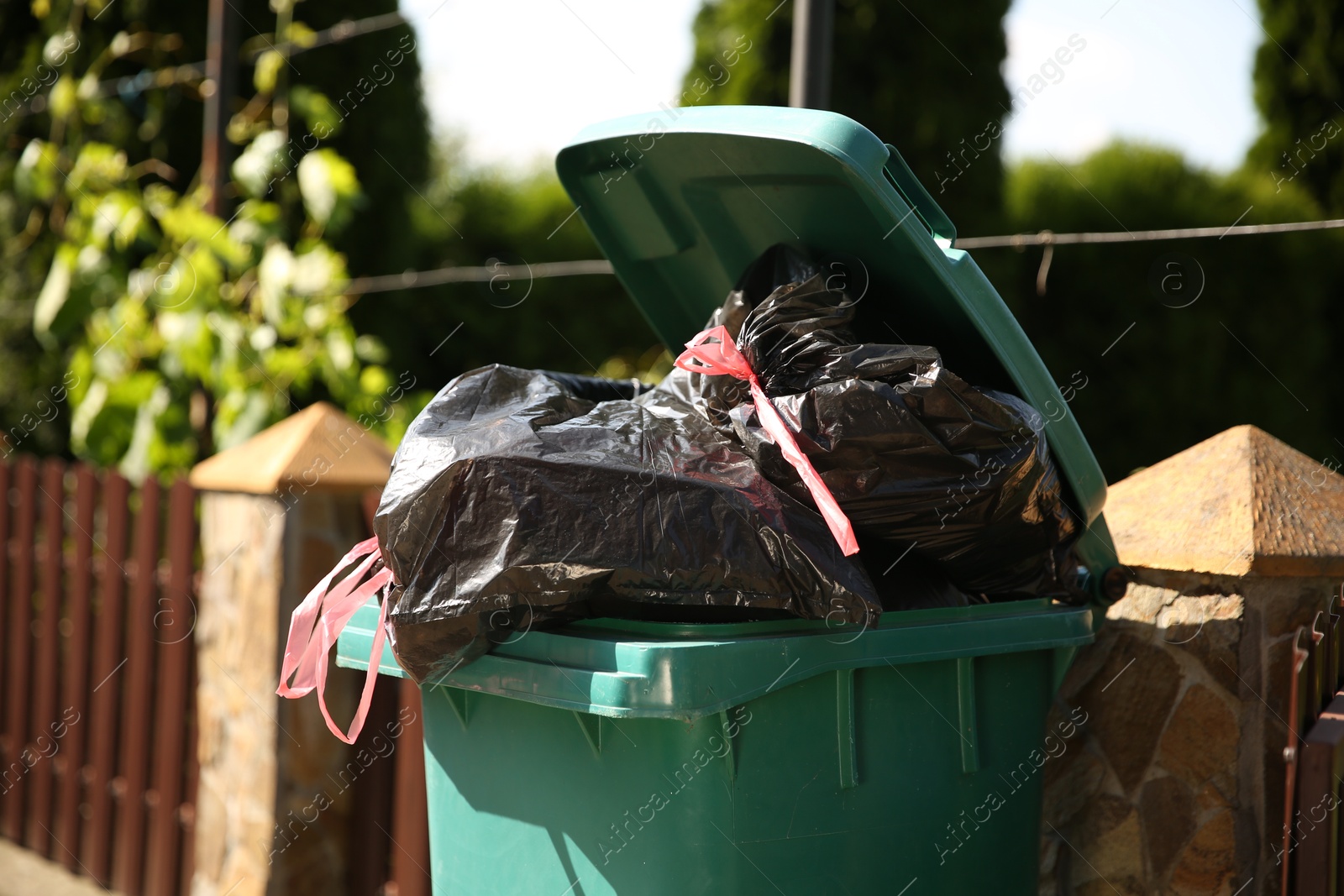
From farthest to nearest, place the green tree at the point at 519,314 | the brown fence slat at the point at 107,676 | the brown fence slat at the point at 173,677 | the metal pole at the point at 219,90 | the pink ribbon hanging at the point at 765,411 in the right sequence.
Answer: the green tree at the point at 519,314 → the metal pole at the point at 219,90 → the brown fence slat at the point at 107,676 → the brown fence slat at the point at 173,677 → the pink ribbon hanging at the point at 765,411

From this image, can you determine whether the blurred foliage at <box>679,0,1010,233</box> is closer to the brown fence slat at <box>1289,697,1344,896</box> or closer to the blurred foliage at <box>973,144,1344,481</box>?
the blurred foliage at <box>973,144,1344,481</box>

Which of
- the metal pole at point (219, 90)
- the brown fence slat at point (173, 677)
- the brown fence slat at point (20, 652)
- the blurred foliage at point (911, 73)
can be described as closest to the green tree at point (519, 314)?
the blurred foliage at point (911, 73)

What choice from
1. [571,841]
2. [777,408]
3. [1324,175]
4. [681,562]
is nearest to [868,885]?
[571,841]

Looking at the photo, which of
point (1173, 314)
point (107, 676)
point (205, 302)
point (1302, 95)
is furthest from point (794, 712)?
point (1302, 95)

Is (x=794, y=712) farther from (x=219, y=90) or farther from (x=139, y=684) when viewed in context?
(x=219, y=90)

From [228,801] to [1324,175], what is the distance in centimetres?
1053

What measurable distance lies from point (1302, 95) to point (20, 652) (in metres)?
10.9

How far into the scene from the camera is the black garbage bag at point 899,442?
1.59 metres

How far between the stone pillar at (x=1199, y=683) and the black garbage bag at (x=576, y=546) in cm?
77

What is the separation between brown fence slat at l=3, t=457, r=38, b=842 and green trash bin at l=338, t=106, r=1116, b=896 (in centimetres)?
324

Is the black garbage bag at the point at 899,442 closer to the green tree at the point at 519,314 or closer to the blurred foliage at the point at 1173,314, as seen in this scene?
the green tree at the point at 519,314

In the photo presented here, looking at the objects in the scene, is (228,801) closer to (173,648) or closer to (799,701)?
(173,648)

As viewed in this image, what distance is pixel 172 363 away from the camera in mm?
4539

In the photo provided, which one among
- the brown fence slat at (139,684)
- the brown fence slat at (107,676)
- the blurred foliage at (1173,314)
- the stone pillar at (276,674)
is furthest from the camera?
the blurred foliage at (1173,314)
